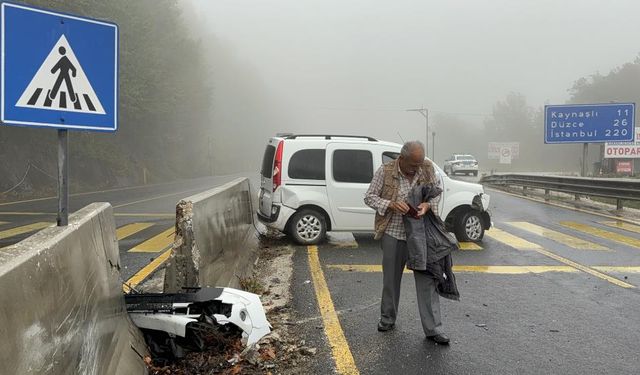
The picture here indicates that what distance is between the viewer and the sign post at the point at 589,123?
2614 centimetres

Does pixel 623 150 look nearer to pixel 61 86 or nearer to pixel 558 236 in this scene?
pixel 558 236

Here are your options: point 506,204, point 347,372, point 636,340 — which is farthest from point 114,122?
point 506,204

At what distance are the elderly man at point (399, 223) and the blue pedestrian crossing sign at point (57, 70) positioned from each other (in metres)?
2.45

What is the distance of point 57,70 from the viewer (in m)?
3.36

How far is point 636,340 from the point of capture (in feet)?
15.9

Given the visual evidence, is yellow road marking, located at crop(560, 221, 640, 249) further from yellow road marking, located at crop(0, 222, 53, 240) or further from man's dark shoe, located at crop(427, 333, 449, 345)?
yellow road marking, located at crop(0, 222, 53, 240)

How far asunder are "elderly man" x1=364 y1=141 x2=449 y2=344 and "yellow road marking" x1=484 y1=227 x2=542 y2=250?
17.5 ft

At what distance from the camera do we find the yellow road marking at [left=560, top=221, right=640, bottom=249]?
33.7 feet

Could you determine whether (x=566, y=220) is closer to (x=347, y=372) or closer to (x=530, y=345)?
(x=530, y=345)

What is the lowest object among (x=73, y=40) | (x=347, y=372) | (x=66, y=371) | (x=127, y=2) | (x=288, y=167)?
(x=347, y=372)

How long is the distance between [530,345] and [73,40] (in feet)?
14.3

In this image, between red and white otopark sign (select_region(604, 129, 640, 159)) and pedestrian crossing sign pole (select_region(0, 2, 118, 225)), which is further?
red and white otopark sign (select_region(604, 129, 640, 159))

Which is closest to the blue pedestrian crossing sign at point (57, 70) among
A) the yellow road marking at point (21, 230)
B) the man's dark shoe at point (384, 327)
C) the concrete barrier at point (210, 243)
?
the concrete barrier at point (210, 243)

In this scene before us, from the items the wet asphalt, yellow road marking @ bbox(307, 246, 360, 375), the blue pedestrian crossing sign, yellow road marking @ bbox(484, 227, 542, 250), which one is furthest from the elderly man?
yellow road marking @ bbox(484, 227, 542, 250)
